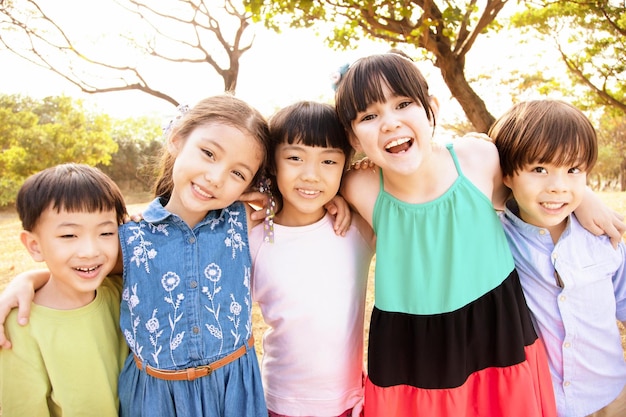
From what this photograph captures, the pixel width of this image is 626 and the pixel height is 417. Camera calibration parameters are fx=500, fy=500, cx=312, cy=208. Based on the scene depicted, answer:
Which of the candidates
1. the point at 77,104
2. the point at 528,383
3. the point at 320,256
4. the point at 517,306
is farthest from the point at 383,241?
the point at 77,104

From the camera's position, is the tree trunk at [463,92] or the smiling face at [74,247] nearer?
the smiling face at [74,247]

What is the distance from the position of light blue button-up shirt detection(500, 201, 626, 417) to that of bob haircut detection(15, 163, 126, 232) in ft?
4.57

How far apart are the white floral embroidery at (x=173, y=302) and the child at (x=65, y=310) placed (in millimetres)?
188

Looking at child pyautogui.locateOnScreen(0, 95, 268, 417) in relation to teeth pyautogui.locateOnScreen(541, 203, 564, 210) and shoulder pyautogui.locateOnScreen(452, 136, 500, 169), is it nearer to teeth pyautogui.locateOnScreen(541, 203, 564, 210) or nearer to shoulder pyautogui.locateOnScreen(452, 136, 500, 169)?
shoulder pyautogui.locateOnScreen(452, 136, 500, 169)

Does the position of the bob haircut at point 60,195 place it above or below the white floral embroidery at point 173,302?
above

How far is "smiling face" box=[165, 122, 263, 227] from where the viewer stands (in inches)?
62.7

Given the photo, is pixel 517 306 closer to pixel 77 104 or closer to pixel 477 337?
pixel 477 337

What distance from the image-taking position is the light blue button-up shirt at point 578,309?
159 centimetres

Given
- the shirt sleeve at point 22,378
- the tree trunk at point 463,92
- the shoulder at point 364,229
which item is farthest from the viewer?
the tree trunk at point 463,92

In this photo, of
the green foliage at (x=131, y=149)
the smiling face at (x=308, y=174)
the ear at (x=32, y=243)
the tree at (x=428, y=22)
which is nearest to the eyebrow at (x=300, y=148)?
the smiling face at (x=308, y=174)

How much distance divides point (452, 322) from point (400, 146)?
1.90 ft

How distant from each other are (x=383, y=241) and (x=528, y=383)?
627 mm

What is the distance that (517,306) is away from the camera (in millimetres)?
1588

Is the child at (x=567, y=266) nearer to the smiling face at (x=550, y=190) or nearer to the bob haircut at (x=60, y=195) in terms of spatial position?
the smiling face at (x=550, y=190)
